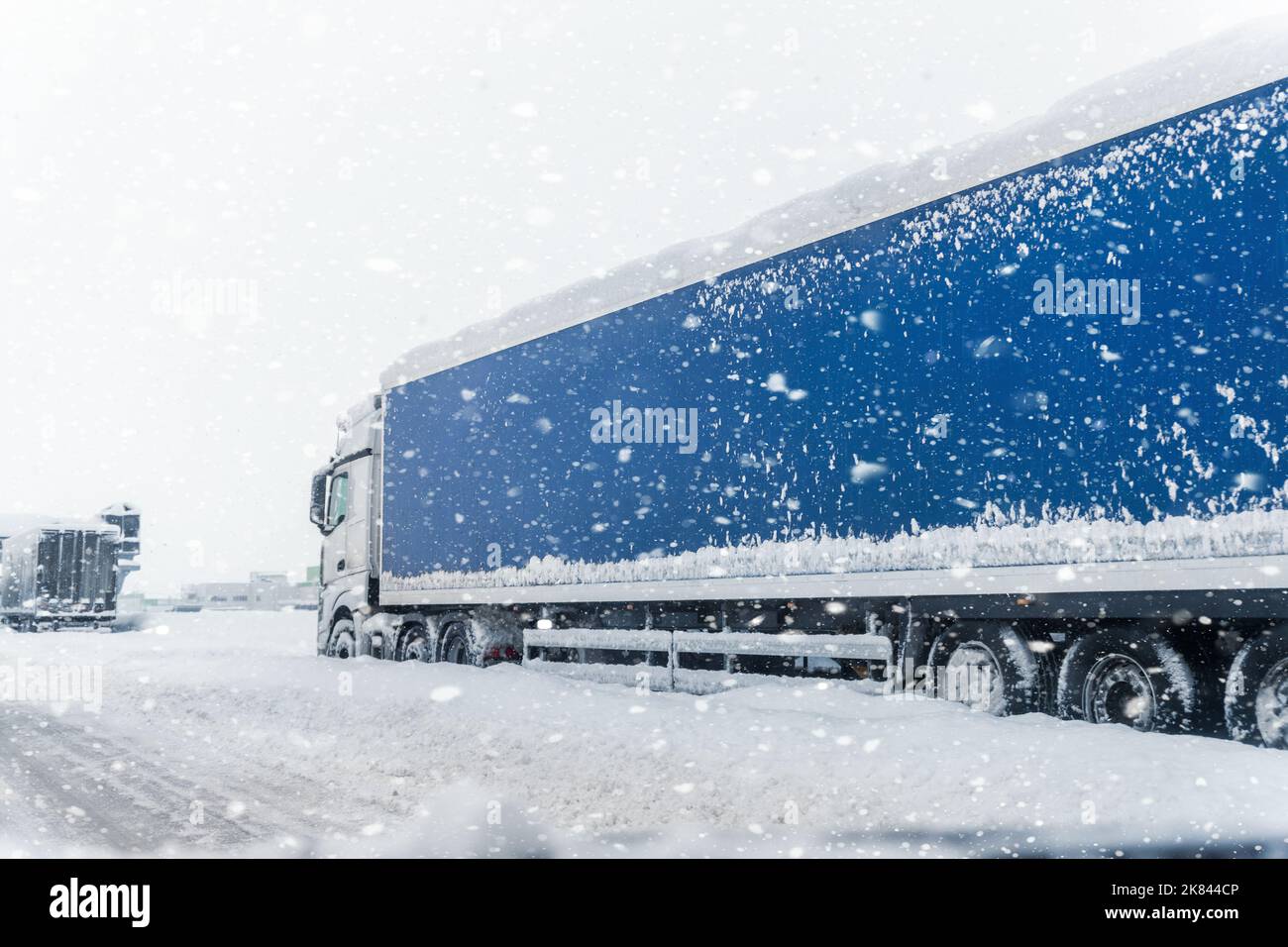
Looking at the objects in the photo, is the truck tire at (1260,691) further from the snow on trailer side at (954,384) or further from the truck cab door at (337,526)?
the truck cab door at (337,526)

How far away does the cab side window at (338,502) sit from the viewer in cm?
1639

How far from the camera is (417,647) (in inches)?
596

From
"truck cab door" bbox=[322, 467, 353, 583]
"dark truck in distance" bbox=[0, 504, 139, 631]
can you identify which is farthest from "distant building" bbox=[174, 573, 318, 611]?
"truck cab door" bbox=[322, 467, 353, 583]

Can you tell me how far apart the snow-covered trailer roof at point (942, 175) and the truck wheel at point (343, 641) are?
527cm

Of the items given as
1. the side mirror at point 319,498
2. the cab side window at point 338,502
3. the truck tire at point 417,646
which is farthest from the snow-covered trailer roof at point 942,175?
the side mirror at point 319,498

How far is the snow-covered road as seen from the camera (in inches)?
234

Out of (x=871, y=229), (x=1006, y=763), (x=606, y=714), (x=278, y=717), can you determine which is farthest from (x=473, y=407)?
(x=1006, y=763)

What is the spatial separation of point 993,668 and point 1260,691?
1895 mm

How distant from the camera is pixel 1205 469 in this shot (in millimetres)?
6676

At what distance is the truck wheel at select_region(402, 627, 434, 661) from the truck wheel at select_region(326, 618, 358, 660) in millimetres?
998

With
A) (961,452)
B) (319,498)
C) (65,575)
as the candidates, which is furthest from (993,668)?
(65,575)

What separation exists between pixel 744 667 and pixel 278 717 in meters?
4.43

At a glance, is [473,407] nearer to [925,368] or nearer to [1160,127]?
[925,368]

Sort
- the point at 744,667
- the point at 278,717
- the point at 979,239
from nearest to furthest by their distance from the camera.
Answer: the point at 979,239 < the point at 744,667 < the point at 278,717
